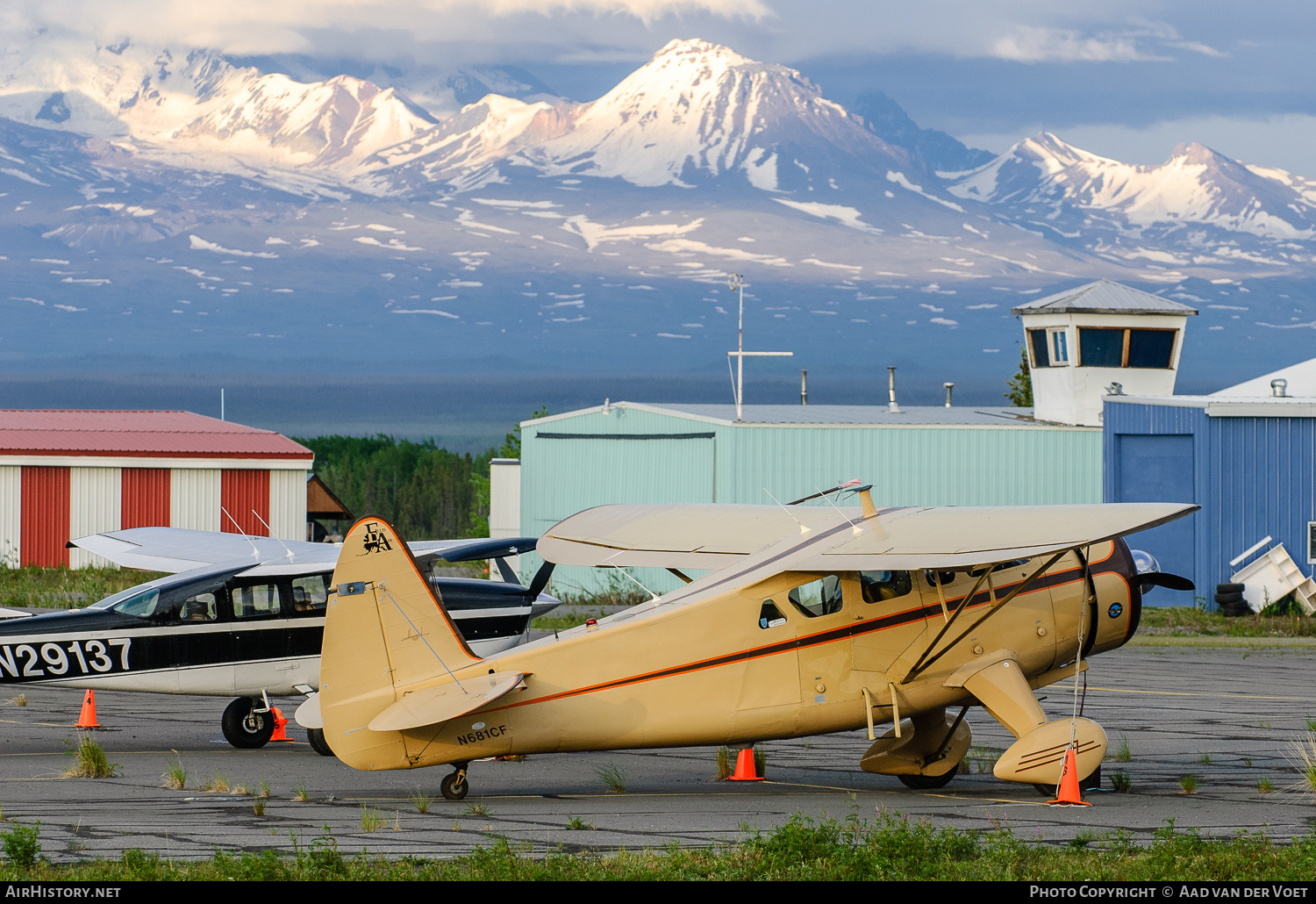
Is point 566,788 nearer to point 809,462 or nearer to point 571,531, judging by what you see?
point 571,531

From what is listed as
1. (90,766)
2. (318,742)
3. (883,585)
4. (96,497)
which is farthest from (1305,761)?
(96,497)

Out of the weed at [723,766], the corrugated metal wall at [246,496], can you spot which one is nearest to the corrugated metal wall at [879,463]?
the corrugated metal wall at [246,496]

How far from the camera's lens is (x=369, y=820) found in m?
9.60

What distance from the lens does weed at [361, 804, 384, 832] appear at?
9500mm

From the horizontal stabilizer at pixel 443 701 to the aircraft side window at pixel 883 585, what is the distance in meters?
2.77

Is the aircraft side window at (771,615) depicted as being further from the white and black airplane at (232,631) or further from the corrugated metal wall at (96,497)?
the corrugated metal wall at (96,497)

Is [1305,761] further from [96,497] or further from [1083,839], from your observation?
[96,497]

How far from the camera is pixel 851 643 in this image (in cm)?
1112

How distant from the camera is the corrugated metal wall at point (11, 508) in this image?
128ft

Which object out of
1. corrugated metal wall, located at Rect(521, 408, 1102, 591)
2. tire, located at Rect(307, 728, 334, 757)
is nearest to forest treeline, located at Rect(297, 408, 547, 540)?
corrugated metal wall, located at Rect(521, 408, 1102, 591)

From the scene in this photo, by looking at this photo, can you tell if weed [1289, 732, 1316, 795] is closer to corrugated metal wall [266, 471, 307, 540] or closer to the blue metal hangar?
the blue metal hangar

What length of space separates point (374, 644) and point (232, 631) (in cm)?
390

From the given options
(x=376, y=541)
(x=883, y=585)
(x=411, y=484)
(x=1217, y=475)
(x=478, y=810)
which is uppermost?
(x=1217, y=475)
